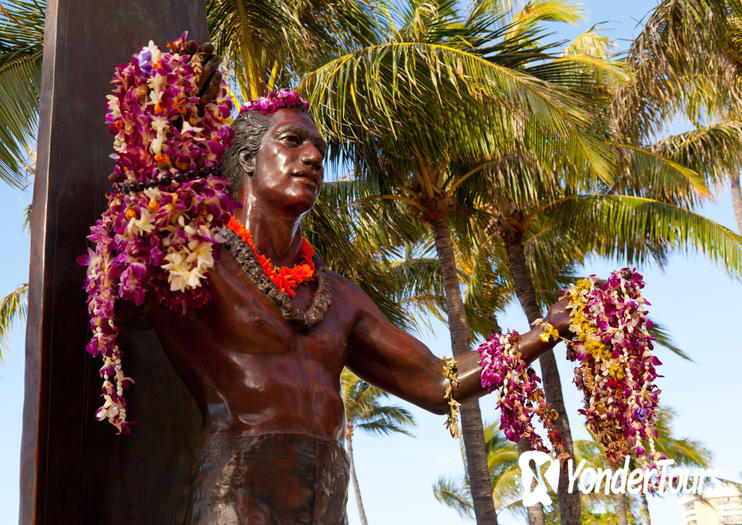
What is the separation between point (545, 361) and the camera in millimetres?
17375

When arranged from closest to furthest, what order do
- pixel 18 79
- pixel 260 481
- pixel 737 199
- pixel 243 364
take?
1. pixel 260 481
2. pixel 243 364
3. pixel 18 79
4. pixel 737 199

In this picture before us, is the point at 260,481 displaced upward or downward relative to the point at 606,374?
downward

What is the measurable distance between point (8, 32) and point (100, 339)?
9.90 meters

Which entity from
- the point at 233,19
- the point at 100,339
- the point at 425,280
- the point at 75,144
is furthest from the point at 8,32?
the point at 425,280

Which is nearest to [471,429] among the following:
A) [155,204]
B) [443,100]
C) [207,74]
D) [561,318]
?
[443,100]

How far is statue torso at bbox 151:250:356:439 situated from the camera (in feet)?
9.91

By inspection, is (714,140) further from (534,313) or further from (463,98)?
(463,98)

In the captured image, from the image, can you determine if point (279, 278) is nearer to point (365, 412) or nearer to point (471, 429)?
point (471, 429)

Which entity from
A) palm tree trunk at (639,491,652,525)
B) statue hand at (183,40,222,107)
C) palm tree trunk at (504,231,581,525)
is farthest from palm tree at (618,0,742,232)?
palm tree trunk at (639,491,652,525)

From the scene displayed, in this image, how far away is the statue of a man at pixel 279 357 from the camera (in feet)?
9.71

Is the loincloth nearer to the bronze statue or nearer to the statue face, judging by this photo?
the bronze statue

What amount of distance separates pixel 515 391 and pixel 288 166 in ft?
3.67

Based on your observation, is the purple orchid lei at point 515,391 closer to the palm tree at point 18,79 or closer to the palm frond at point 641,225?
the palm tree at point 18,79

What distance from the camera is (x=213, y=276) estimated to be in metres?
3.07
